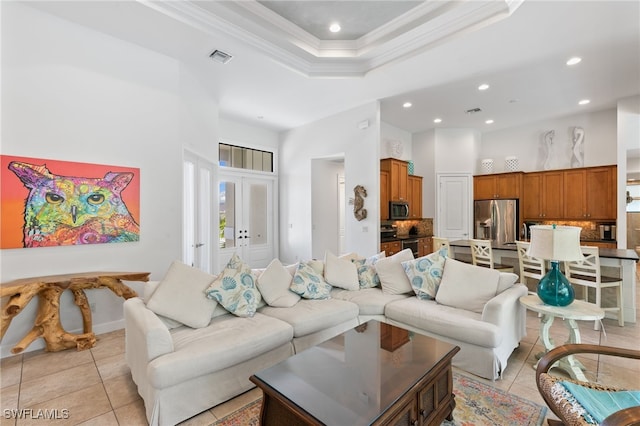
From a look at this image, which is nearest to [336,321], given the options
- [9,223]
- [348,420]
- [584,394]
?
[348,420]

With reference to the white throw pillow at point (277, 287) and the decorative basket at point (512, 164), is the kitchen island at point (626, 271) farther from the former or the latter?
the white throw pillow at point (277, 287)

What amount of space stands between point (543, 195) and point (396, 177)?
322 centimetres

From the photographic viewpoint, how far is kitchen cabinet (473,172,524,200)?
21.6ft

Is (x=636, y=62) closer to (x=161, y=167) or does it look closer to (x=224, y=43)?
(x=224, y=43)

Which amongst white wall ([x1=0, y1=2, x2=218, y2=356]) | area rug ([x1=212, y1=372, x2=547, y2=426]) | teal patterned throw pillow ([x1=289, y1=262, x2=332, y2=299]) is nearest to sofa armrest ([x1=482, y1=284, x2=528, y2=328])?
area rug ([x1=212, y1=372, x2=547, y2=426])

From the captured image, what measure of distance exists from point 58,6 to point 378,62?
365cm

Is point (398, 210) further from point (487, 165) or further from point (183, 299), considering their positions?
point (183, 299)

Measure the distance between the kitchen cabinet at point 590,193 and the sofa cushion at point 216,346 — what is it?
650 centimetres

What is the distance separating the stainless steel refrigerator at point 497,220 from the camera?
6.50 metres

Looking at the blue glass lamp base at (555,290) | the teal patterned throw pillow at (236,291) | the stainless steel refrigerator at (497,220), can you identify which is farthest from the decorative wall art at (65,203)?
the stainless steel refrigerator at (497,220)

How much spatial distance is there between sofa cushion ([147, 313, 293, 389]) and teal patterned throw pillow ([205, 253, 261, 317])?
10cm

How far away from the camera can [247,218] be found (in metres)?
6.73

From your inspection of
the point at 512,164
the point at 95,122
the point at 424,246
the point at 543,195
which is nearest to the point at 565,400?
the point at 95,122

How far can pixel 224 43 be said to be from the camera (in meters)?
3.50
